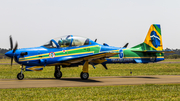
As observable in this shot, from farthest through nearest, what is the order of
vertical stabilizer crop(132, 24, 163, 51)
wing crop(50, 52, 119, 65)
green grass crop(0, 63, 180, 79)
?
green grass crop(0, 63, 180, 79) < vertical stabilizer crop(132, 24, 163, 51) < wing crop(50, 52, 119, 65)

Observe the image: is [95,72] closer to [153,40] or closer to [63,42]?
[153,40]

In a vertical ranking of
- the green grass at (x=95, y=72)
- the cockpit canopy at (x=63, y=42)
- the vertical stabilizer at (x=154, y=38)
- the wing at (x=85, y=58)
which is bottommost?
the green grass at (x=95, y=72)

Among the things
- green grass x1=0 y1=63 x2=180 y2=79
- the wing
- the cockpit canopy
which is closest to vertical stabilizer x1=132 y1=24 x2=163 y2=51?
green grass x1=0 y1=63 x2=180 y2=79

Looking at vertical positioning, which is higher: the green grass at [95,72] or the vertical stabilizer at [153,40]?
the vertical stabilizer at [153,40]

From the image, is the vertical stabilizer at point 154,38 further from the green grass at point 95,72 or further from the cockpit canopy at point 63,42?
the cockpit canopy at point 63,42

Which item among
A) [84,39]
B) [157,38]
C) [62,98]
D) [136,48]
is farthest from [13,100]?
[157,38]

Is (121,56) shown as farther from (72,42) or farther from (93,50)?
(72,42)

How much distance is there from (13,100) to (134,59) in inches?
631

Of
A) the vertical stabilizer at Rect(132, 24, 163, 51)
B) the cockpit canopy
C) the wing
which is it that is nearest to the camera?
the wing

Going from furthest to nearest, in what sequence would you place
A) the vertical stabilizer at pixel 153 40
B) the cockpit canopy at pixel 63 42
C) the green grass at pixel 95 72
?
the green grass at pixel 95 72
the vertical stabilizer at pixel 153 40
the cockpit canopy at pixel 63 42

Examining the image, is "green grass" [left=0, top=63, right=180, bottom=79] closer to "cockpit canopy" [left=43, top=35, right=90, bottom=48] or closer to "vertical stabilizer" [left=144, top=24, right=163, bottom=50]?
"vertical stabilizer" [left=144, top=24, right=163, bottom=50]

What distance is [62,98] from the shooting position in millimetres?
10258

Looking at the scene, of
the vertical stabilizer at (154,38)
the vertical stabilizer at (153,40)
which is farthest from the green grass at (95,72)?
the vertical stabilizer at (154,38)

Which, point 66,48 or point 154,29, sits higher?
point 154,29
